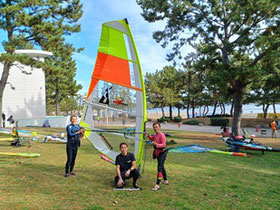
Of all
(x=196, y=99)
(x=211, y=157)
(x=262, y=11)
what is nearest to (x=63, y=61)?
(x=196, y=99)

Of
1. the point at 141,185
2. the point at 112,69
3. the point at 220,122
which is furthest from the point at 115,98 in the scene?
the point at 220,122

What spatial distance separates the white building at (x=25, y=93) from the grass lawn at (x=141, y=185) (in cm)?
→ 1713

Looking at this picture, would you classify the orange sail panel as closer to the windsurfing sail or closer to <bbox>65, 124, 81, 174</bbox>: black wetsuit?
the windsurfing sail

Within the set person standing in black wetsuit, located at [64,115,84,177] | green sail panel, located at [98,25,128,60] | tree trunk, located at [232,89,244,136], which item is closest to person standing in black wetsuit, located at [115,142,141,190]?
person standing in black wetsuit, located at [64,115,84,177]

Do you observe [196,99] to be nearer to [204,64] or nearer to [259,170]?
[204,64]

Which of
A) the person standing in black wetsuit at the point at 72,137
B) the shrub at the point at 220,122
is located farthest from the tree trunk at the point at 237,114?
the shrub at the point at 220,122

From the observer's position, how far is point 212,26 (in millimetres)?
15219

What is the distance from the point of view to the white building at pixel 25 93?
2258 cm

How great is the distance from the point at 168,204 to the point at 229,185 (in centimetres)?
196

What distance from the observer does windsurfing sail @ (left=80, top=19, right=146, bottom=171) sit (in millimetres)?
5051

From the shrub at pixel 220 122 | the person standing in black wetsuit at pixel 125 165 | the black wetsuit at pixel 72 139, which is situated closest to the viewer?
the person standing in black wetsuit at pixel 125 165

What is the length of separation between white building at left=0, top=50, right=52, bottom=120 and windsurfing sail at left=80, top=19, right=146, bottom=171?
19.7 metres

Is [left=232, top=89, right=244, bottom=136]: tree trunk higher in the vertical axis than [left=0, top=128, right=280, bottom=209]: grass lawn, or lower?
higher

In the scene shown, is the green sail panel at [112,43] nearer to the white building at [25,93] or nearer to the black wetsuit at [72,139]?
the black wetsuit at [72,139]
